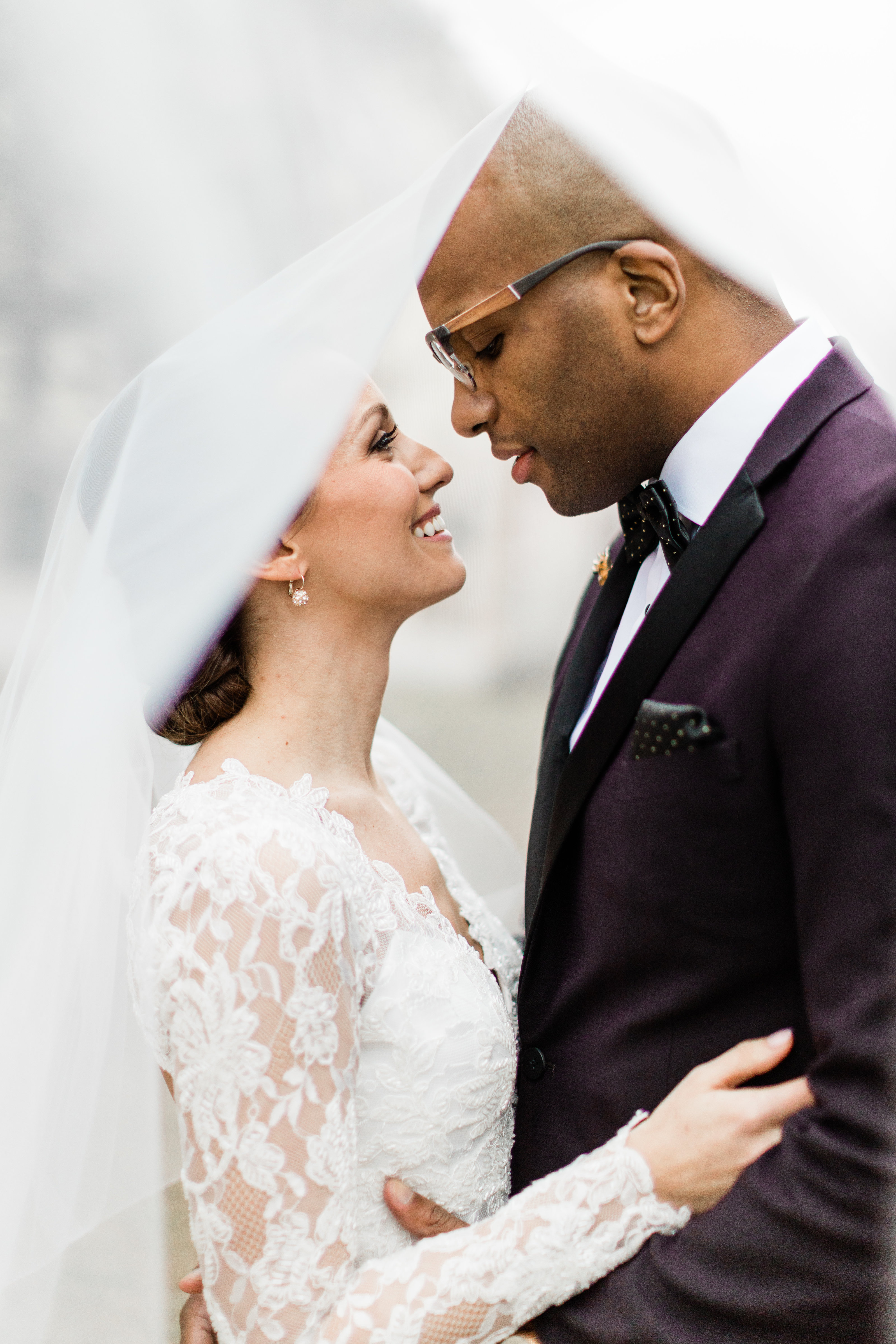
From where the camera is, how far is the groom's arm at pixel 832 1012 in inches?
52.3

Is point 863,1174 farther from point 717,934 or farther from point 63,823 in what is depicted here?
point 63,823

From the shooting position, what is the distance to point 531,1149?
183 cm

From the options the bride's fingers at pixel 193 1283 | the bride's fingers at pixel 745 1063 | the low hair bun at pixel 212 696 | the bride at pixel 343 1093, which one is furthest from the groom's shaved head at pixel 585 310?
the bride's fingers at pixel 193 1283

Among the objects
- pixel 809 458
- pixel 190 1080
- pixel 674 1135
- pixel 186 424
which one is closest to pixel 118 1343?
pixel 190 1080

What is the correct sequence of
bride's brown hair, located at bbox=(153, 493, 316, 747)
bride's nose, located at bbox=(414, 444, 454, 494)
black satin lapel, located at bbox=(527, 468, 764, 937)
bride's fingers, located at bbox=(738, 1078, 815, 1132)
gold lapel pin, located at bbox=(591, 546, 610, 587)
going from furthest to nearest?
gold lapel pin, located at bbox=(591, 546, 610, 587)
bride's nose, located at bbox=(414, 444, 454, 494)
bride's brown hair, located at bbox=(153, 493, 316, 747)
black satin lapel, located at bbox=(527, 468, 764, 937)
bride's fingers, located at bbox=(738, 1078, 815, 1132)

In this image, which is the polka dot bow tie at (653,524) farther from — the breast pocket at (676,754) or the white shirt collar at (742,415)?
the breast pocket at (676,754)

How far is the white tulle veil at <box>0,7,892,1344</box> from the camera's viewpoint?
1593 mm

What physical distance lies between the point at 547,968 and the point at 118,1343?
102 centimetres

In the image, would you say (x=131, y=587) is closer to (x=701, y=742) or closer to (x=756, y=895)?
(x=701, y=742)

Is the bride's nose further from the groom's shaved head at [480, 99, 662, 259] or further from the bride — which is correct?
the groom's shaved head at [480, 99, 662, 259]

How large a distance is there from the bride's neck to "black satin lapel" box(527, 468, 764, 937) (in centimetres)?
55

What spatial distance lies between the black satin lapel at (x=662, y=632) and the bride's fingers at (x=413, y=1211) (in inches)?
24.8

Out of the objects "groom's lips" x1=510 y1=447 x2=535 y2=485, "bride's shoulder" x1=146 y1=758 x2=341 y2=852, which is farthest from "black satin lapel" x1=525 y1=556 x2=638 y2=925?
"bride's shoulder" x1=146 y1=758 x2=341 y2=852

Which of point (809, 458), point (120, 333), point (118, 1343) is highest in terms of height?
point (120, 333)
